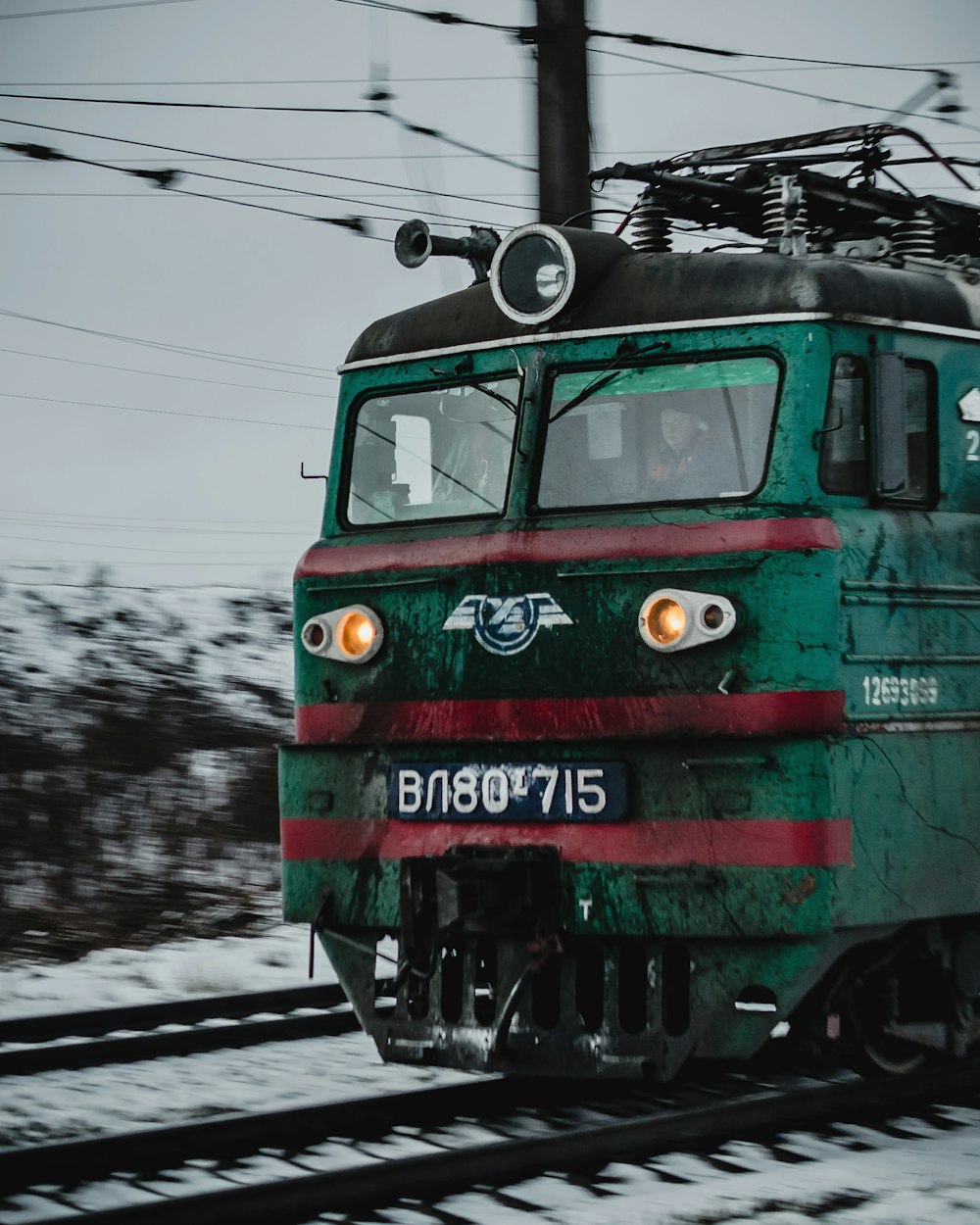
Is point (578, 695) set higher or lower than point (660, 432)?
lower

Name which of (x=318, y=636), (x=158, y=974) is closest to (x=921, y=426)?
(x=318, y=636)

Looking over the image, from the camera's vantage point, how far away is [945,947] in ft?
21.5

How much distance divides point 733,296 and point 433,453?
1303mm

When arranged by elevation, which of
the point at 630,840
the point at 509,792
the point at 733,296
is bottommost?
the point at 630,840

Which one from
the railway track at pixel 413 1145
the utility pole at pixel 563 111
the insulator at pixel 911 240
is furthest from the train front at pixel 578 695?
the utility pole at pixel 563 111

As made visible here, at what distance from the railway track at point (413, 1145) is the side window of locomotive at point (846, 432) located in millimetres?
1966

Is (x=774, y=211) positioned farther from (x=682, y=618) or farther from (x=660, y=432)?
(x=682, y=618)

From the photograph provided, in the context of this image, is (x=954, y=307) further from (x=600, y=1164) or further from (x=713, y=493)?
(x=600, y=1164)

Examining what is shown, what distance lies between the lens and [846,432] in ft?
20.5

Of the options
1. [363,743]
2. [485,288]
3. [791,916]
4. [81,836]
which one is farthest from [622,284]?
[81,836]

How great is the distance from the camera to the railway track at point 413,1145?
5074 millimetres

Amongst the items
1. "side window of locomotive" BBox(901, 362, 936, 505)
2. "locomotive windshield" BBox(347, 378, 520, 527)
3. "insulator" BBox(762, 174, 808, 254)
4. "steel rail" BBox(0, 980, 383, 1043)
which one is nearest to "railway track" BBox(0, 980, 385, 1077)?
"steel rail" BBox(0, 980, 383, 1043)

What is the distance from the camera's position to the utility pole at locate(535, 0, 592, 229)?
31.3 feet

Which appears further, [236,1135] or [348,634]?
[348,634]
